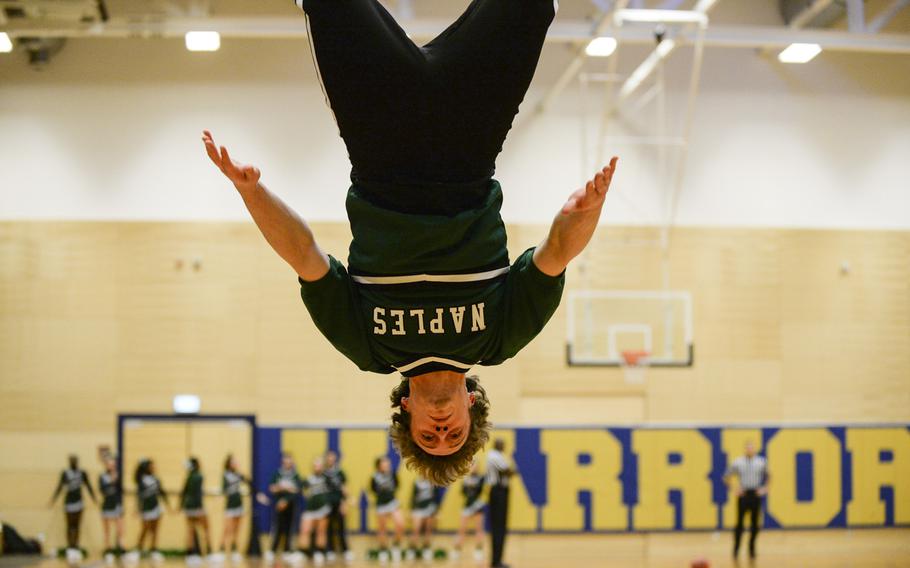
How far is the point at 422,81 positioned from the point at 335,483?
37.7 ft

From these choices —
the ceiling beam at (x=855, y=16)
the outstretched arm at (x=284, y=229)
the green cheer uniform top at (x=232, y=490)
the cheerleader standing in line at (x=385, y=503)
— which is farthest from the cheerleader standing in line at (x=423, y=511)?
the outstretched arm at (x=284, y=229)

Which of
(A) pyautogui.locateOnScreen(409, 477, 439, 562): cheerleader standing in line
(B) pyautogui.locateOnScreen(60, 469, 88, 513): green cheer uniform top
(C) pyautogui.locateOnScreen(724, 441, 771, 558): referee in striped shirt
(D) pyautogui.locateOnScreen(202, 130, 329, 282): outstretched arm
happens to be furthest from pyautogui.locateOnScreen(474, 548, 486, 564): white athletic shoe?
(D) pyautogui.locateOnScreen(202, 130, 329, 282): outstretched arm

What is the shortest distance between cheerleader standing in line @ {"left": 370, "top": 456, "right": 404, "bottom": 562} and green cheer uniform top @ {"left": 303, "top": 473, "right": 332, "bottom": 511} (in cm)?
68

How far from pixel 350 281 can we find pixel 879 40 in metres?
12.2

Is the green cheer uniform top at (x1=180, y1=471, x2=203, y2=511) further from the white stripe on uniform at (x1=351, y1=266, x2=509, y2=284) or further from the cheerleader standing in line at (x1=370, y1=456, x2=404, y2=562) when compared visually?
the white stripe on uniform at (x1=351, y1=266, x2=509, y2=284)

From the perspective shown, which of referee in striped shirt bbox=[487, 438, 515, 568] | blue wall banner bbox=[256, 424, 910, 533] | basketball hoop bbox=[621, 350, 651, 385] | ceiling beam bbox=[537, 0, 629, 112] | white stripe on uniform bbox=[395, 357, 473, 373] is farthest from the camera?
blue wall banner bbox=[256, 424, 910, 533]

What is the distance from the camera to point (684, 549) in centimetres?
1478

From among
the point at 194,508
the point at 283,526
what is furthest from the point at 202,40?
the point at 283,526

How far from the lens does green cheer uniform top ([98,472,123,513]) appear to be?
1425 cm

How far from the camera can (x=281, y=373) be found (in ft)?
48.7

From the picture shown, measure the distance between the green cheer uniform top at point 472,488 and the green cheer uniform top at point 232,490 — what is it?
134 inches

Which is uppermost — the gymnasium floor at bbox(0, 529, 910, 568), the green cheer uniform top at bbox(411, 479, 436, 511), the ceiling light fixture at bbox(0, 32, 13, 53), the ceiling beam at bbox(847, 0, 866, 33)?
the ceiling beam at bbox(847, 0, 866, 33)

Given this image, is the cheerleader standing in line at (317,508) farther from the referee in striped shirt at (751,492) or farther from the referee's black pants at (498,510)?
the referee in striped shirt at (751,492)

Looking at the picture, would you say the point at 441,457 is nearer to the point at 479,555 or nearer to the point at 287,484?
the point at 287,484
